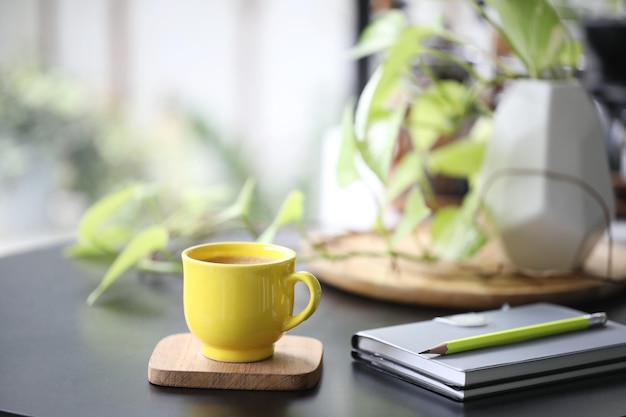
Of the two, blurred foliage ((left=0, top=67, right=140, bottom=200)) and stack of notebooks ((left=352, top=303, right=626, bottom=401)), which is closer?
stack of notebooks ((left=352, top=303, right=626, bottom=401))

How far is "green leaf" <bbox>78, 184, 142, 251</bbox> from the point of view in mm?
996

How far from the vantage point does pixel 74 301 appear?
0.91 m

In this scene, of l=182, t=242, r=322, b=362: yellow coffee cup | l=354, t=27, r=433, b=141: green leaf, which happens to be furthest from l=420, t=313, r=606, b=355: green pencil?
l=354, t=27, r=433, b=141: green leaf

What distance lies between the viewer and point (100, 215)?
1.00m

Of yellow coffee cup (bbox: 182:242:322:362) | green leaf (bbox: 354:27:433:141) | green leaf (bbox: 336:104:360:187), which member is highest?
green leaf (bbox: 354:27:433:141)

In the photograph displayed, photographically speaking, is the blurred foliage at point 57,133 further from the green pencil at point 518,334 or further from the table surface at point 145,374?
the green pencil at point 518,334

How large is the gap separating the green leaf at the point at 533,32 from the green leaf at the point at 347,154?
221 mm

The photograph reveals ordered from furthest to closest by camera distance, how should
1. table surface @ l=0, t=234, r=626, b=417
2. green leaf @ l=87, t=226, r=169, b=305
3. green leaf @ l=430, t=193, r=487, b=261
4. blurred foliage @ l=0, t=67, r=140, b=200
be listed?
blurred foliage @ l=0, t=67, r=140, b=200
green leaf @ l=430, t=193, r=487, b=261
green leaf @ l=87, t=226, r=169, b=305
table surface @ l=0, t=234, r=626, b=417

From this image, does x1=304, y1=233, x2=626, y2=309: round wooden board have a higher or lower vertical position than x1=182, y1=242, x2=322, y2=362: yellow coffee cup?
lower

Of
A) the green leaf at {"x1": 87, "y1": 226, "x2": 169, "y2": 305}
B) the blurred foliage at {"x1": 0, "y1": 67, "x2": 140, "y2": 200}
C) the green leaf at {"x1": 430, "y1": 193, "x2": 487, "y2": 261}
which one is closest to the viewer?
the green leaf at {"x1": 87, "y1": 226, "x2": 169, "y2": 305}

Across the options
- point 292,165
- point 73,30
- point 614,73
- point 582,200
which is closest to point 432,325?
point 582,200

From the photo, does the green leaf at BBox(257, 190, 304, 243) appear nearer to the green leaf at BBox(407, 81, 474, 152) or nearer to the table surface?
the table surface

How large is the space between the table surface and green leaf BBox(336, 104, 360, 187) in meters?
0.15

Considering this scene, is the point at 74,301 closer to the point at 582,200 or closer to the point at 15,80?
the point at 582,200
